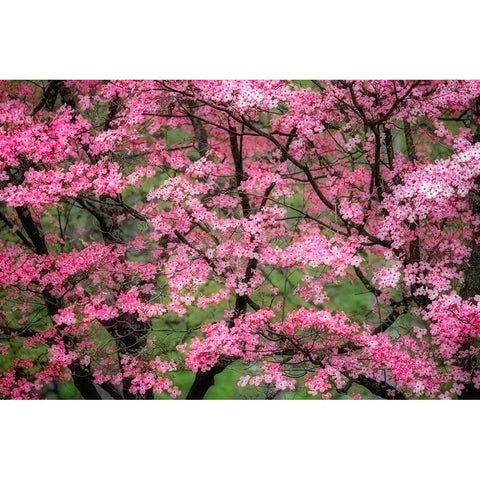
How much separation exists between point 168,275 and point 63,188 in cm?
74

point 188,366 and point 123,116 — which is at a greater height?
point 123,116

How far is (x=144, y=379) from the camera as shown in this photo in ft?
13.7

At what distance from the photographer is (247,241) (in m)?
4.13

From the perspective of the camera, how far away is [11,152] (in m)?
3.96

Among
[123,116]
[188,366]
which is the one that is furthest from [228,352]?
[123,116]

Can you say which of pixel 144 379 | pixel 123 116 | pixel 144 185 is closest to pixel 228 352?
pixel 144 379

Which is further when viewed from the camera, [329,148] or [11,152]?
[329,148]

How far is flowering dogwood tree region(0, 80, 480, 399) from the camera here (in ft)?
13.3

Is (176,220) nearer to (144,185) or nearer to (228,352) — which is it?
(144,185)

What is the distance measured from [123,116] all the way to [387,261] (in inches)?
65.7

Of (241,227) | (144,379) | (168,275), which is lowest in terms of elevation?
(144,379)

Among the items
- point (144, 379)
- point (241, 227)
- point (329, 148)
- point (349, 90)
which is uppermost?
point (349, 90)

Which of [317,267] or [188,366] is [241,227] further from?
[188,366]

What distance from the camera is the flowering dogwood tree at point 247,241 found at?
4055 mm
